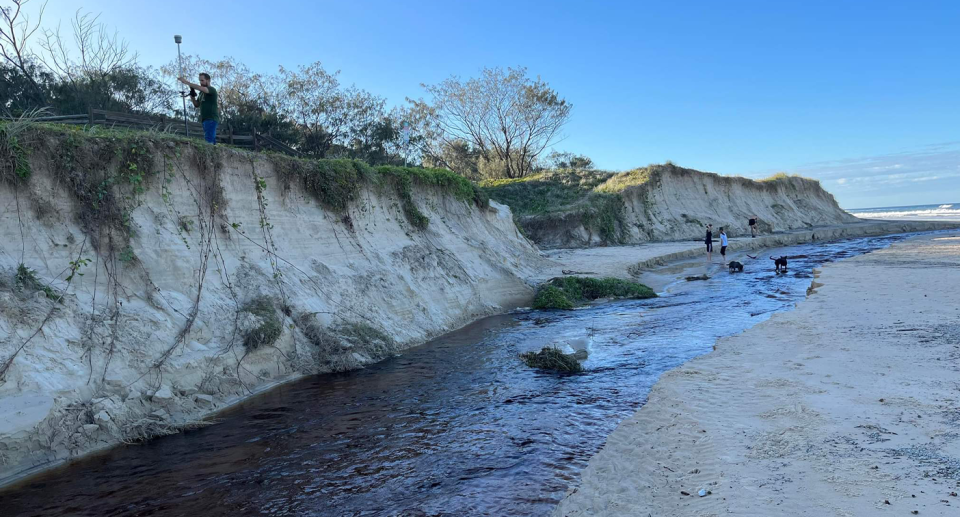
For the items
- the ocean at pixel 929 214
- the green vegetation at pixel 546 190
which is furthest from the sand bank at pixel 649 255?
the ocean at pixel 929 214

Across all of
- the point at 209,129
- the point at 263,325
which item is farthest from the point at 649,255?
the point at 263,325

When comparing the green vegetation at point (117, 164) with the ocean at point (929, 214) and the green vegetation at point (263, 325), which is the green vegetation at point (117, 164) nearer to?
Answer: the green vegetation at point (263, 325)

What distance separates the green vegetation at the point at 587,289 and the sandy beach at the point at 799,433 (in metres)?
5.77

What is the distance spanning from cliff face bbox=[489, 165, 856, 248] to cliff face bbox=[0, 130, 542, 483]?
17.2 metres

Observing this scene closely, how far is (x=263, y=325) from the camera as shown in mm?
8273

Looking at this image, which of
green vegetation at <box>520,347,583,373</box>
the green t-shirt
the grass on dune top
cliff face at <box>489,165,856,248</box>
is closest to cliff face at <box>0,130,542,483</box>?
the green t-shirt

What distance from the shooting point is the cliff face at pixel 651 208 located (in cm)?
2948

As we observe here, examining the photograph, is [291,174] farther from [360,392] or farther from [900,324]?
[900,324]

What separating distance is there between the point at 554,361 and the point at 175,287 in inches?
226

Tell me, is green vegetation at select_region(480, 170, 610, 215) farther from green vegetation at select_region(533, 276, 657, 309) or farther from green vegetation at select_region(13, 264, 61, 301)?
green vegetation at select_region(13, 264, 61, 301)

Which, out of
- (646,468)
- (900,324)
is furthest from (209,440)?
(900,324)

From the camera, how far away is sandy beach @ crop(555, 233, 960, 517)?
402 centimetres

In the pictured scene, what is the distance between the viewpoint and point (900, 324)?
882 centimetres

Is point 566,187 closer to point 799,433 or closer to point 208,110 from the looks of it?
point 208,110
